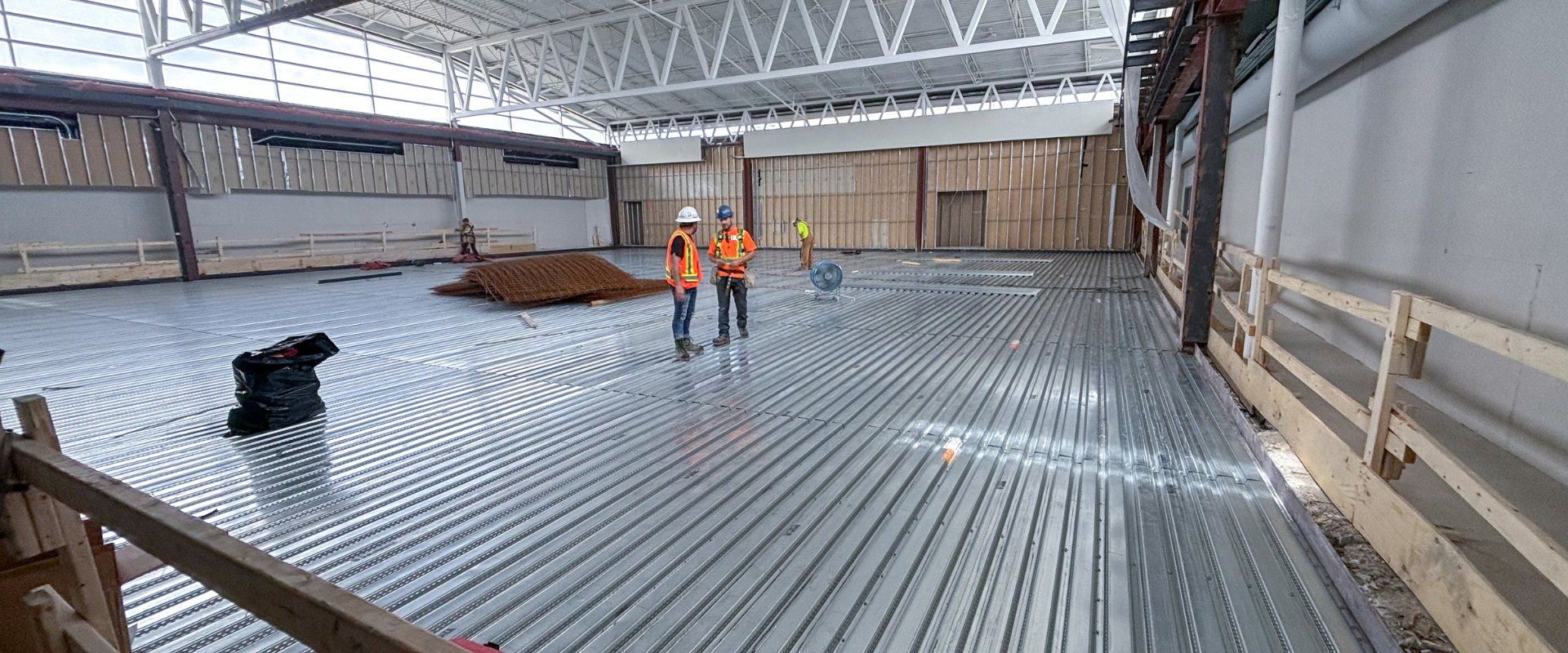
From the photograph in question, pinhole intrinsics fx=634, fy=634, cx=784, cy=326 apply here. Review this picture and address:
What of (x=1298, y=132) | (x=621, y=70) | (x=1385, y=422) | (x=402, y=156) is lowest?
(x=1385, y=422)

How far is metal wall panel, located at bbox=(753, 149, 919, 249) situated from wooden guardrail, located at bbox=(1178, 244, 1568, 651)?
2189 cm

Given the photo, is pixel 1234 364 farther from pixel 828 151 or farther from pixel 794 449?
pixel 828 151

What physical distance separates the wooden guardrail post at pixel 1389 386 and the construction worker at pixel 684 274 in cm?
535

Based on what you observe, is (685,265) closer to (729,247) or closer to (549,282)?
(729,247)

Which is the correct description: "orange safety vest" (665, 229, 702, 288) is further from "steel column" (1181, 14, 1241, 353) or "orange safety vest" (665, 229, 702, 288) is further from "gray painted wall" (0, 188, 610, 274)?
"gray painted wall" (0, 188, 610, 274)

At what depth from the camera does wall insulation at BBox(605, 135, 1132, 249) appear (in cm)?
2227

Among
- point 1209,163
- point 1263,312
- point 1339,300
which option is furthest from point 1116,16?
point 1339,300

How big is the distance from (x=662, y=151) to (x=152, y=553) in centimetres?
2849

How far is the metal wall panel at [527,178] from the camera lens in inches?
916

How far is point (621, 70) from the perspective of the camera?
55.7 ft

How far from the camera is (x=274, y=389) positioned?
4.69 meters

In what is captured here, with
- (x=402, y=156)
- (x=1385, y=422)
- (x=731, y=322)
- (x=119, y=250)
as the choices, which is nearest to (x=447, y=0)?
(x=402, y=156)

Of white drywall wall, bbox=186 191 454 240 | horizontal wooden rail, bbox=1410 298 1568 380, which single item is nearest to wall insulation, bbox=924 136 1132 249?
white drywall wall, bbox=186 191 454 240

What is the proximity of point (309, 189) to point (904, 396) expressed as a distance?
67.5 ft
